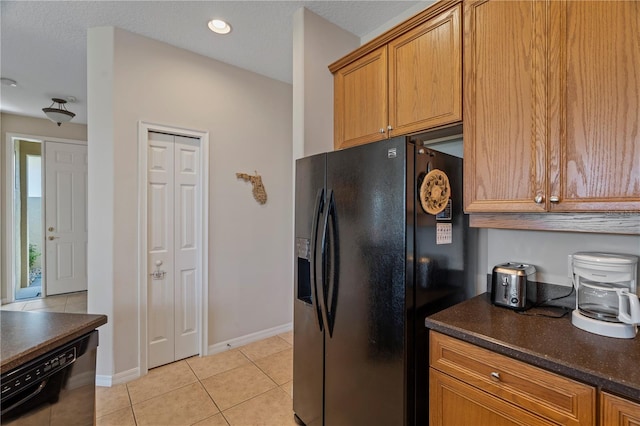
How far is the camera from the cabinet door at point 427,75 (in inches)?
58.5

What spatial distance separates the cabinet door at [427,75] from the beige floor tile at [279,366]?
207 cm

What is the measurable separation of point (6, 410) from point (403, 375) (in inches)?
54.4

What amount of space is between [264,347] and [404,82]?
2.67 metres

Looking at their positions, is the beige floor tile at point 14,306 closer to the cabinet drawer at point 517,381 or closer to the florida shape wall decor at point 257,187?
the florida shape wall decor at point 257,187

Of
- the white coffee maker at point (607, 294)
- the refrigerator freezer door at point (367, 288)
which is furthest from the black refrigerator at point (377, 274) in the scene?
the white coffee maker at point (607, 294)

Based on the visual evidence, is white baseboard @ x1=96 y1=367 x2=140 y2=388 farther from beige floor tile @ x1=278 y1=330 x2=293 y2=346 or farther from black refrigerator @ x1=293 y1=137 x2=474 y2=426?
black refrigerator @ x1=293 y1=137 x2=474 y2=426

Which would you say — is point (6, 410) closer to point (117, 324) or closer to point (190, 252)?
point (117, 324)

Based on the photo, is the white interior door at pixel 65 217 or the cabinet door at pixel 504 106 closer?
the cabinet door at pixel 504 106

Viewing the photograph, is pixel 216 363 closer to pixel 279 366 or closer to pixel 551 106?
pixel 279 366

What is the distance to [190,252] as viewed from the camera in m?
2.73

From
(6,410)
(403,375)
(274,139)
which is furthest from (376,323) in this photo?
(274,139)

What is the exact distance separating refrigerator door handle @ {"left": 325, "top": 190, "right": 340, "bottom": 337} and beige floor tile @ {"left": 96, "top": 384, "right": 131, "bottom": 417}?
5.47ft

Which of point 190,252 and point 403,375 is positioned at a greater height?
point 190,252

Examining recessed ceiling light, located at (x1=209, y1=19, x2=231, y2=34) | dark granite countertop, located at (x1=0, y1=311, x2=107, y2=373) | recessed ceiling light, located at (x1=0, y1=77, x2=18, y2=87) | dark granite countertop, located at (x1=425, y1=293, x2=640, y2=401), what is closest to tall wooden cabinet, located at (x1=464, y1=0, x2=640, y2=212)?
dark granite countertop, located at (x1=425, y1=293, x2=640, y2=401)
